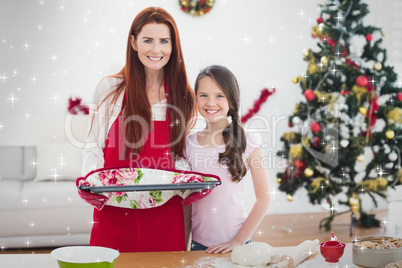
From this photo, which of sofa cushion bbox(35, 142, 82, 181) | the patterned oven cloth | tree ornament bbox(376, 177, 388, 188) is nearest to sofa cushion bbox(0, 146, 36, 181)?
sofa cushion bbox(35, 142, 82, 181)

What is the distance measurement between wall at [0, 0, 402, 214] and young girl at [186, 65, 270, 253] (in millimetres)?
2417

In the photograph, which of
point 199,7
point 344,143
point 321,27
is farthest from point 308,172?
point 199,7

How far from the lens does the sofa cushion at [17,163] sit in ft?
10.6

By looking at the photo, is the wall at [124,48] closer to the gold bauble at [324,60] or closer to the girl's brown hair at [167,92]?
the gold bauble at [324,60]

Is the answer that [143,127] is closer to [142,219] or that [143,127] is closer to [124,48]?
[142,219]

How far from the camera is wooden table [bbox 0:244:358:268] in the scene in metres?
1.10

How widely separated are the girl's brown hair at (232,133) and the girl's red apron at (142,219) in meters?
0.20

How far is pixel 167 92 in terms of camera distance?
1.50 m

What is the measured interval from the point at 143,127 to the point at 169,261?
1.58 feet

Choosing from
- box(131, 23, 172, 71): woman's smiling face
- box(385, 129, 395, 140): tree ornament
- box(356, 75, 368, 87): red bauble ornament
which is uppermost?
box(356, 75, 368, 87): red bauble ornament

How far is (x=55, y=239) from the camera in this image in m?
2.87

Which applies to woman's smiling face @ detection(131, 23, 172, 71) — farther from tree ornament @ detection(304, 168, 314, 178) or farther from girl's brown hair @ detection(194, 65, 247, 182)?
tree ornament @ detection(304, 168, 314, 178)

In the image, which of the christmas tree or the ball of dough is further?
the christmas tree

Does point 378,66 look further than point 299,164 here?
No
